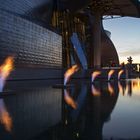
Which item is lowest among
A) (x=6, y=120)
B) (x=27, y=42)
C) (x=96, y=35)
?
(x=6, y=120)

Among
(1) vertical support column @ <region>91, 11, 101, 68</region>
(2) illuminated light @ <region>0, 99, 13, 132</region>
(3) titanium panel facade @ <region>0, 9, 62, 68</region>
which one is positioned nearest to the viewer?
(2) illuminated light @ <region>0, 99, 13, 132</region>

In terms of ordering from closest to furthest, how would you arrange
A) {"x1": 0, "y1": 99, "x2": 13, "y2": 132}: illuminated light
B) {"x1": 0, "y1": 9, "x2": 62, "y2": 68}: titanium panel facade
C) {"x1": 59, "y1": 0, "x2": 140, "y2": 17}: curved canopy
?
{"x1": 0, "y1": 99, "x2": 13, "y2": 132}: illuminated light, {"x1": 0, "y1": 9, "x2": 62, "y2": 68}: titanium panel facade, {"x1": 59, "y1": 0, "x2": 140, "y2": 17}: curved canopy

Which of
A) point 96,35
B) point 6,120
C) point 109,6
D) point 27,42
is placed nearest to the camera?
point 6,120

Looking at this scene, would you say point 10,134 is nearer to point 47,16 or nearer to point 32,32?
point 32,32

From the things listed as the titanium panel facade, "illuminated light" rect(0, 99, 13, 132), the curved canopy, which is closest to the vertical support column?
the curved canopy

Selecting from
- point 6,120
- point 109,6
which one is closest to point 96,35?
point 109,6

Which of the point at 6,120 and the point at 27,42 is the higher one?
the point at 27,42

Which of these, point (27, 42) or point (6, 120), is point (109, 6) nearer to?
point (27, 42)

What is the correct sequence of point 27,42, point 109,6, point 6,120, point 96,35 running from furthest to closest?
point 96,35, point 109,6, point 27,42, point 6,120

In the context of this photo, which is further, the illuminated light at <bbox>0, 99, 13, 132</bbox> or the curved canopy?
the curved canopy

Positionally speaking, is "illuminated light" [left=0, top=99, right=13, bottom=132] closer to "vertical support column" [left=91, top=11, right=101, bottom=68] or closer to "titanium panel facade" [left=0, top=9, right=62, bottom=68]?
"titanium panel facade" [left=0, top=9, right=62, bottom=68]

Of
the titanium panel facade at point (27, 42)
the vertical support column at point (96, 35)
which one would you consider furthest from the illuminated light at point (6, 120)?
the vertical support column at point (96, 35)

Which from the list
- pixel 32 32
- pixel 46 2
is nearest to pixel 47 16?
pixel 46 2

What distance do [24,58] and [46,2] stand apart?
1409 cm
